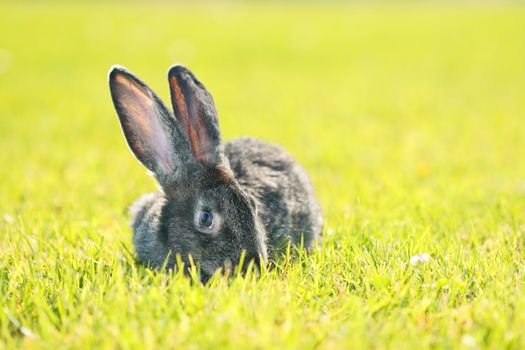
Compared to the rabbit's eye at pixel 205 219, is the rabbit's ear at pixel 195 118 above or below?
above

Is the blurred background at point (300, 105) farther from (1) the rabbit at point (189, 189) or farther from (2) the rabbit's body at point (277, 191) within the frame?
(1) the rabbit at point (189, 189)

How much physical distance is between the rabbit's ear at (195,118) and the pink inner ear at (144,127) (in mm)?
165

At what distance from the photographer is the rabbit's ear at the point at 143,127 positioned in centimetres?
387

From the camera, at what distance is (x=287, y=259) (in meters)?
3.78

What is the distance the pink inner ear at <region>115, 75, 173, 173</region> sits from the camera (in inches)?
154

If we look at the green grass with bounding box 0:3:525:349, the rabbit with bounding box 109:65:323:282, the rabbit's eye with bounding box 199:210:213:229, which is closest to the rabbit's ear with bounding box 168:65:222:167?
the rabbit with bounding box 109:65:323:282

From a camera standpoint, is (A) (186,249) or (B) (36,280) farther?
(A) (186,249)

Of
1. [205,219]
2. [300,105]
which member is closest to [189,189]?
[205,219]

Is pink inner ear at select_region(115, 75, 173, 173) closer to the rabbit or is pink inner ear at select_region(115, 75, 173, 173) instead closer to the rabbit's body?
the rabbit

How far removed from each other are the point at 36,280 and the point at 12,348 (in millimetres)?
732

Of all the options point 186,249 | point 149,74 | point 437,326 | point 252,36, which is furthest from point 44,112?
point 252,36

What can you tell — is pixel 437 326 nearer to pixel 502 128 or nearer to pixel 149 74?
pixel 502 128

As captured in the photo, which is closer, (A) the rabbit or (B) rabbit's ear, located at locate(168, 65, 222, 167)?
(A) the rabbit

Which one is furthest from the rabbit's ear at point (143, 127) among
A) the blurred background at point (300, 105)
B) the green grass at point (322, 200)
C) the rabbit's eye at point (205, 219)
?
the blurred background at point (300, 105)
